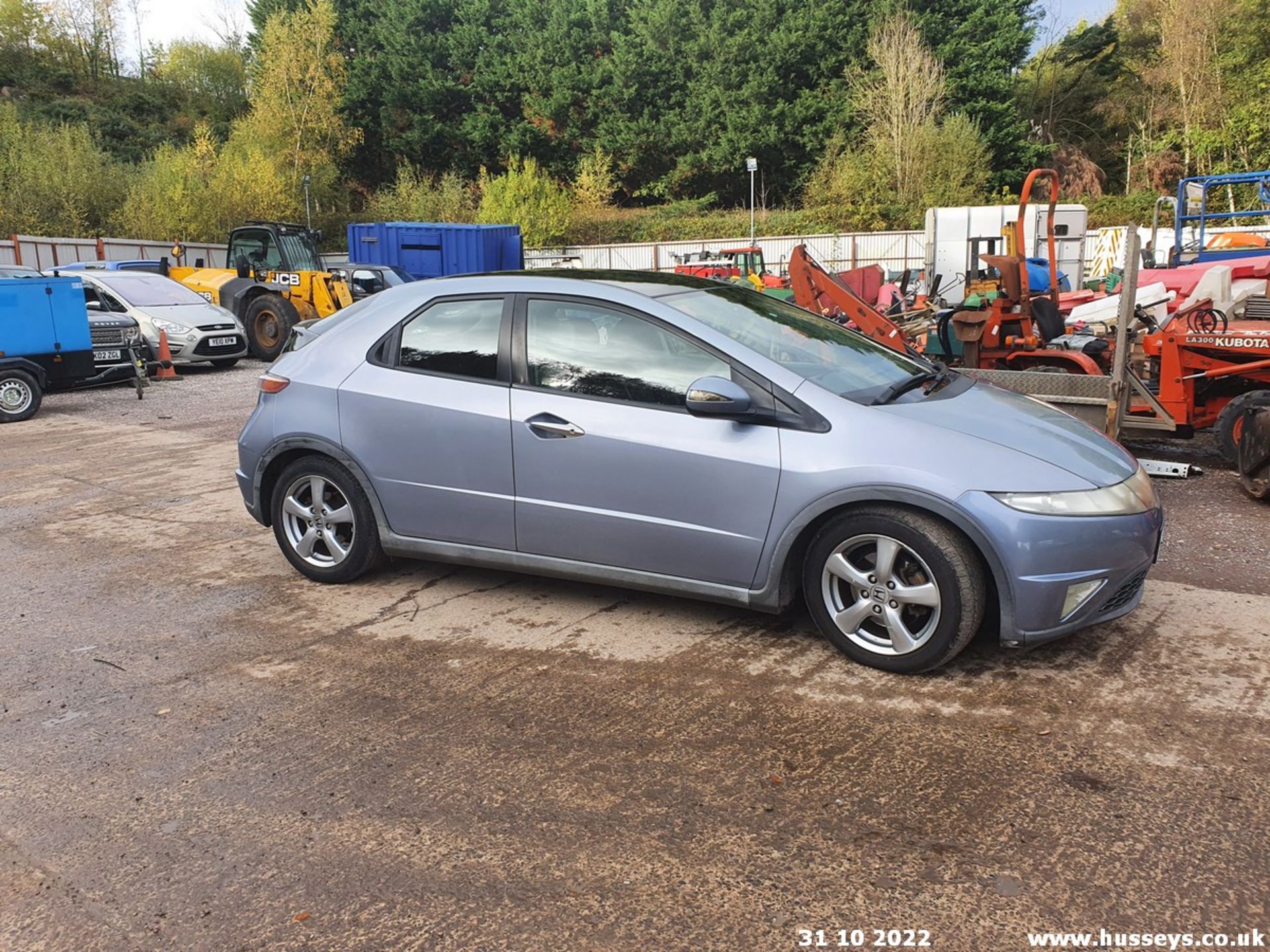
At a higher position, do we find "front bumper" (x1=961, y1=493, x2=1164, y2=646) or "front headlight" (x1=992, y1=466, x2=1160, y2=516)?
"front headlight" (x1=992, y1=466, x2=1160, y2=516)

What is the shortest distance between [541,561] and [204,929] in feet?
7.46

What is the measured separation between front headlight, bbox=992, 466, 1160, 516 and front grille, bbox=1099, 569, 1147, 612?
273mm

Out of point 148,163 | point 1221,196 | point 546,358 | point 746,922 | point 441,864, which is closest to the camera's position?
point 746,922

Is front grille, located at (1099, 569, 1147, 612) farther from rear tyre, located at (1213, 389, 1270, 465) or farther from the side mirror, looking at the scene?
rear tyre, located at (1213, 389, 1270, 465)

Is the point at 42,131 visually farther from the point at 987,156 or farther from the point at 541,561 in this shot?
the point at 541,561

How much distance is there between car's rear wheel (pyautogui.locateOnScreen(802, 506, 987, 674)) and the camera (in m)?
3.82

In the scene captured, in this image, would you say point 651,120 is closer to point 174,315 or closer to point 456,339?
point 174,315

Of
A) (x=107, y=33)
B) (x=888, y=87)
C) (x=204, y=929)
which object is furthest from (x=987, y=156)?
(x=107, y=33)

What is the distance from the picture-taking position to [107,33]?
2712 inches

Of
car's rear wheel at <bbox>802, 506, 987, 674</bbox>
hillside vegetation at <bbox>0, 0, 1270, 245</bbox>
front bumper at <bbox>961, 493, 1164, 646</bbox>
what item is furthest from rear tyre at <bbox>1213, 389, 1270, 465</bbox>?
hillside vegetation at <bbox>0, 0, 1270, 245</bbox>

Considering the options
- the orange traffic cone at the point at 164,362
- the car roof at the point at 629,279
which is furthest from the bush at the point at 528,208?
the car roof at the point at 629,279

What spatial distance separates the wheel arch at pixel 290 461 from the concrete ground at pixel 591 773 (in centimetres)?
45

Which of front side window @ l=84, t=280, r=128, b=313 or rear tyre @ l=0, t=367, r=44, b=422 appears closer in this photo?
rear tyre @ l=0, t=367, r=44, b=422

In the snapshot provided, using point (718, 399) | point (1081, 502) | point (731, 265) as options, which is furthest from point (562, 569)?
point (731, 265)
